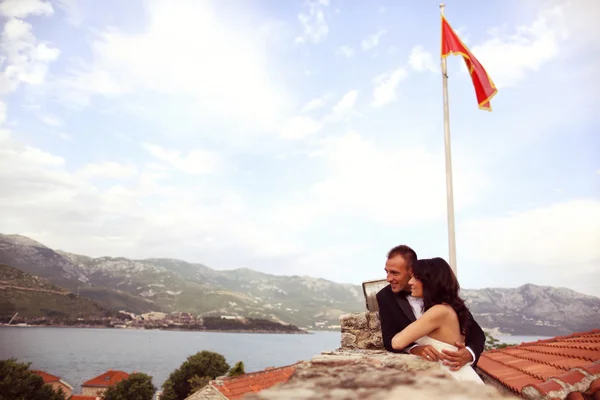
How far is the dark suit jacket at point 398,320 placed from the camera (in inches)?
141

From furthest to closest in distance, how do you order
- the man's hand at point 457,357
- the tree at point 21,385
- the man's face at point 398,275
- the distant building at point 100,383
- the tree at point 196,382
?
the distant building at point 100,383 → the tree at point 196,382 → the tree at point 21,385 → the man's face at point 398,275 → the man's hand at point 457,357

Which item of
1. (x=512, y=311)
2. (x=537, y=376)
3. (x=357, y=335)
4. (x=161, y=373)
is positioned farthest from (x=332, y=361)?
(x=161, y=373)

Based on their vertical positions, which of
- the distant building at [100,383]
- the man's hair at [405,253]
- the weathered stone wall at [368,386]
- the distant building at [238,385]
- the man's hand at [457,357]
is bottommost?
the distant building at [100,383]

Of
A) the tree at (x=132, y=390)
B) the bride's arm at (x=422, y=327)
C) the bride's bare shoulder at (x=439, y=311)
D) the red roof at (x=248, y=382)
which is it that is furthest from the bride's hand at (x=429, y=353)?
the tree at (x=132, y=390)

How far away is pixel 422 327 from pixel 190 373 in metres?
56.9

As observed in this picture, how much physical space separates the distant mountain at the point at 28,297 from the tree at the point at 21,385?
133636 mm

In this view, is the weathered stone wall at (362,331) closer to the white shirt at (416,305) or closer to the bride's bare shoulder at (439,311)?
the white shirt at (416,305)

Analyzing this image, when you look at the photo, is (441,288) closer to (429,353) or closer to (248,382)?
(429,353)

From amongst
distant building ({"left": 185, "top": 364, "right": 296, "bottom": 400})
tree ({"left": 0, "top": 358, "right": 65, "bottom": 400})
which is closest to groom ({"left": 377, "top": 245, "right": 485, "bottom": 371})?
distant building ({"left": 185, "top": 364, "right": 296, "bottom": 400})

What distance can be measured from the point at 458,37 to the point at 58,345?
234193mm

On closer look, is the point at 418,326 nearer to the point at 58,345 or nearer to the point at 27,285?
the point at 27,285

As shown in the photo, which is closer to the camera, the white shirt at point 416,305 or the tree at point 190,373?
the white shirt at point 416,305

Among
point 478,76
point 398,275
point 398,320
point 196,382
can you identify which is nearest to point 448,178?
point 478,76

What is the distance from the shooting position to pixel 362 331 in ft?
14.8
